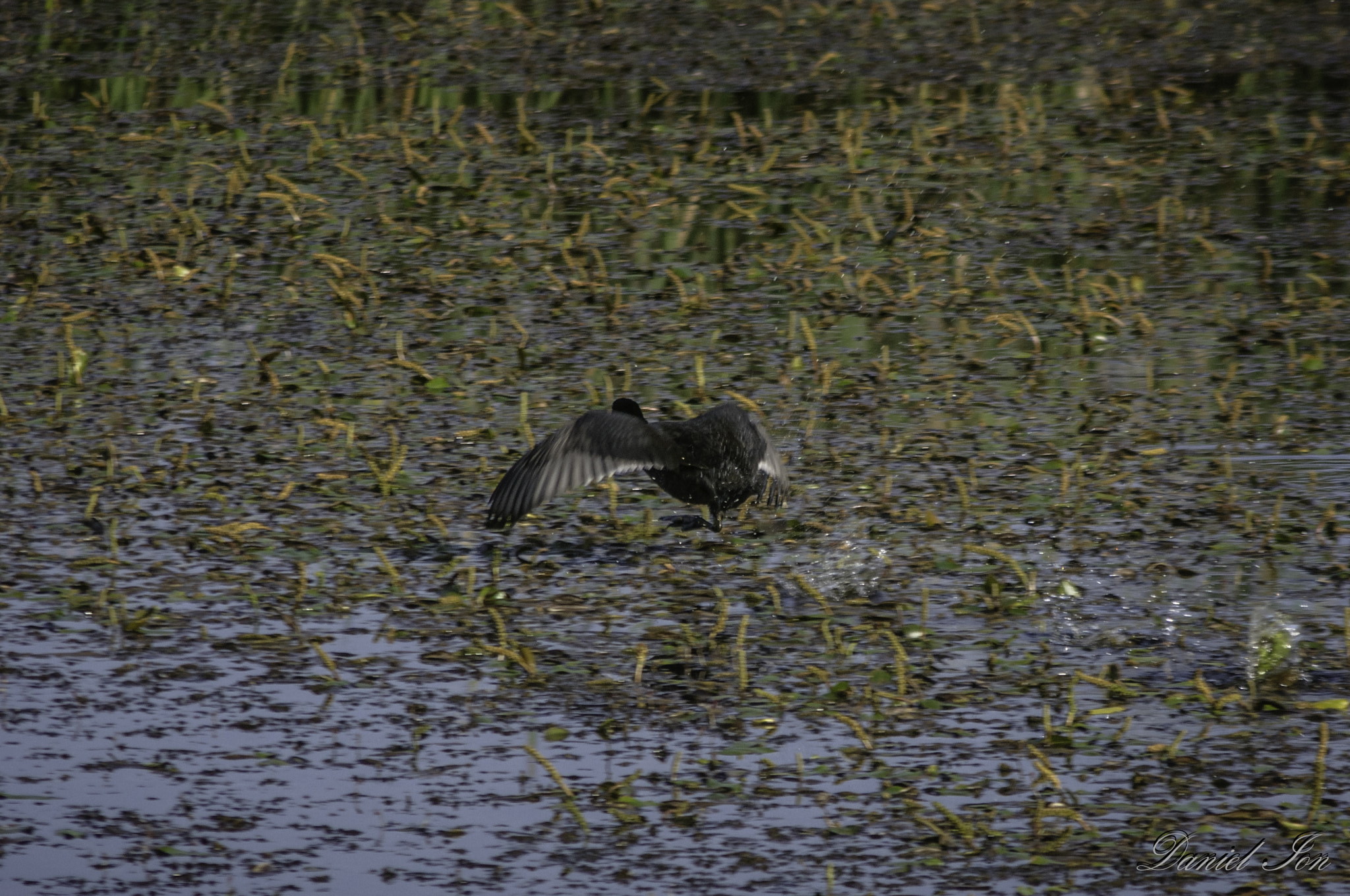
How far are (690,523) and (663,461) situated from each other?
0.38 metres

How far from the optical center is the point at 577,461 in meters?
7.32

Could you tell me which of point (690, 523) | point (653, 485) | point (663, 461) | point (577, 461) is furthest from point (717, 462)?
point (653, 485)

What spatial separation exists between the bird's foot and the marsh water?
0.37 feet

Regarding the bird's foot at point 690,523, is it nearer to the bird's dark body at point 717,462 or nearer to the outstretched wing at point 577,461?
the bird's dark body at point 717,462

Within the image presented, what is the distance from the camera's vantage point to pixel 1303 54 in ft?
49.5

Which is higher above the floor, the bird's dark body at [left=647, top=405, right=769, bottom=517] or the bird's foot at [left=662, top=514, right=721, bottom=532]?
the bird's dark body at [left=647, top=405, right=769, bottom=517]

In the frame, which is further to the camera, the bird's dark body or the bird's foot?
the bird's foot

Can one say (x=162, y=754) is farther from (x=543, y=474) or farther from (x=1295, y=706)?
(x=1295, y=706)

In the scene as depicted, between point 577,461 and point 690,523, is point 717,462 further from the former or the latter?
point 577,461

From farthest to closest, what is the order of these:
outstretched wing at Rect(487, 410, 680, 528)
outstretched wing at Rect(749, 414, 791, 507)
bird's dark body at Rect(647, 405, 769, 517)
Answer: outstretched wing at Rect(749, 414, 791, 507) → bird's dark body at Rect(647, 405, 769, 517) → outstretched wing at Rect(487, 410, 680, 528)

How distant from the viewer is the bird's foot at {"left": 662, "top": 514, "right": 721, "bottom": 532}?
25.3 ft

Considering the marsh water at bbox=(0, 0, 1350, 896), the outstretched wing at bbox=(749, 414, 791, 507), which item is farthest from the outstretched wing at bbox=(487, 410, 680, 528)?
the outstretched wing at bbox=(749, 414, 791, 507)

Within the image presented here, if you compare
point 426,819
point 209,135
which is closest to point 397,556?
point 426,819

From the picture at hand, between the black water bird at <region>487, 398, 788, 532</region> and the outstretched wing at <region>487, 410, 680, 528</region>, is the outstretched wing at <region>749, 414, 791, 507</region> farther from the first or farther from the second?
the outstretched wing at <region>487, 410, 680, 528</region>
